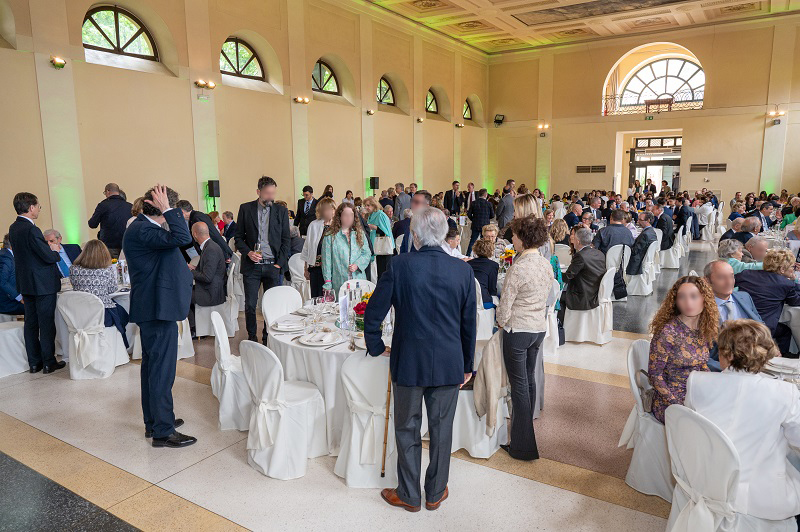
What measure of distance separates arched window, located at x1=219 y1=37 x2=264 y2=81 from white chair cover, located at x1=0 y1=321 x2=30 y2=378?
26.6 ft

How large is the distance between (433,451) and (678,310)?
60.4 inches

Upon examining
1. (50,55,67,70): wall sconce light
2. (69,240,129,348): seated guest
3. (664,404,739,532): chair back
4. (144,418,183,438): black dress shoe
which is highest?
(50,55,67,70): wall sconce light

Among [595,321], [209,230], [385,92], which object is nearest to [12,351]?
[209,230]

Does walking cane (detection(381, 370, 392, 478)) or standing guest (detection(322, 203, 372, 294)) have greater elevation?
standing guest (detection(322, 203, 372, 294))

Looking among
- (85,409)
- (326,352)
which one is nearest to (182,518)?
(326,352)

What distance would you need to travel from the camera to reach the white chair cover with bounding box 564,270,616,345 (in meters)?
6.05

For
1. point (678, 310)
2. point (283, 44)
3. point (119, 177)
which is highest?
point (283, 44)

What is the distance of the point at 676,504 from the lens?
260 centimetres

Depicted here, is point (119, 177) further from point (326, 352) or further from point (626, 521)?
point (626, 521)

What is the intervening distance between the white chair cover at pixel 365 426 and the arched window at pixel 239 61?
10598mm

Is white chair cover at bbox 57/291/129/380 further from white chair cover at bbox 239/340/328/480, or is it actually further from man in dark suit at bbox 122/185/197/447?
white chair cover at bbox 239/340/328/480

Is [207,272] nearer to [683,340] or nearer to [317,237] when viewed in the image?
[317,237]

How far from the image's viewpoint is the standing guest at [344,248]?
203 inches

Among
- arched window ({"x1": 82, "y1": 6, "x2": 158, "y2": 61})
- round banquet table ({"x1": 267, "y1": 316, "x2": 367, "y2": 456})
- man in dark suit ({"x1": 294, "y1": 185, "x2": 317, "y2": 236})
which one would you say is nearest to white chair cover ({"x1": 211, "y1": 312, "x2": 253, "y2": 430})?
round banquet table ({"x1": 267, "y1": 316, "x2": 367, "y2": 456})
